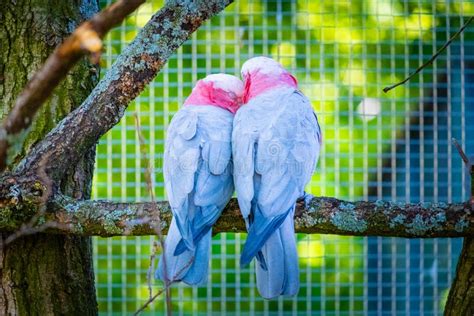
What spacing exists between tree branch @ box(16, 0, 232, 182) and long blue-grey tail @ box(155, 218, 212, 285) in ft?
0.72

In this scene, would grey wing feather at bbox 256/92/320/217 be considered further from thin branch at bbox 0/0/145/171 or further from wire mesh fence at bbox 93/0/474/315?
wire mesh fence at bbox 93/0/474/315

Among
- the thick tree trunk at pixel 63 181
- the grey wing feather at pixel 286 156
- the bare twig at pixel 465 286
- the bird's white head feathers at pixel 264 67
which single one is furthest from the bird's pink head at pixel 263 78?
the bare twig at pixel 465 286

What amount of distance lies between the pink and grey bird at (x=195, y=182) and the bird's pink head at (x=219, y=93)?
20mm

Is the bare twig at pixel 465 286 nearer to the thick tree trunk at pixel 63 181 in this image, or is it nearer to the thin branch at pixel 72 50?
the thick tree trunk at pixel 63 181

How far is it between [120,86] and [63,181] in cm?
22

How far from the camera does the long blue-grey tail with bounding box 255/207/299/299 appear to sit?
1.47 meters

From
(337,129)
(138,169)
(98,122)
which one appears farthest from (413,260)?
(98,122)

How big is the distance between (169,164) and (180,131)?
7 centimetres

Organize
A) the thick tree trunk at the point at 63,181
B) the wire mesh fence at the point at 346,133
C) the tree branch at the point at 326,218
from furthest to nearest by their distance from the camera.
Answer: the wire mesh fence at the point at 346,133 < the thick tree trunk at the point at 63,181 < the tree branch at the point at 326,218

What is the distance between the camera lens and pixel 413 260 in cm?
299

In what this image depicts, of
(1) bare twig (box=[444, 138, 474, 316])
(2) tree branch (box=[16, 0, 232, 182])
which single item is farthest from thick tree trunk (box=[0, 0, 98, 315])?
(1) bare twig (box=[444, 138, 474, 316])

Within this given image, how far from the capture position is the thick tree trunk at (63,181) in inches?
64.2

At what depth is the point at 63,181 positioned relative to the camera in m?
1.69

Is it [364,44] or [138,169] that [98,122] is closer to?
[138,169]
